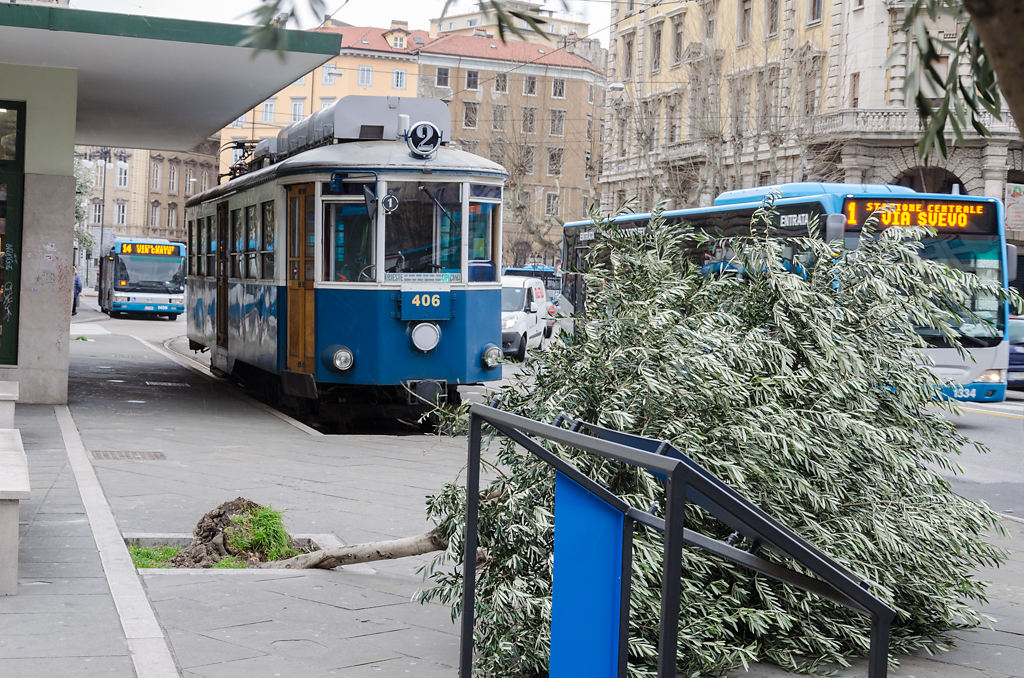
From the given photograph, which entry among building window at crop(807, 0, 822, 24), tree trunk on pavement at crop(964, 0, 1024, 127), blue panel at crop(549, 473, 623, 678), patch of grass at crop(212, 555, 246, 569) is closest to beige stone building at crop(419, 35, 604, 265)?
building window at crop(807, 0, 822, 24)

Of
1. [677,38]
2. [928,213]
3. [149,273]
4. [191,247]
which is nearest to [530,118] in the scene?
[677,38]

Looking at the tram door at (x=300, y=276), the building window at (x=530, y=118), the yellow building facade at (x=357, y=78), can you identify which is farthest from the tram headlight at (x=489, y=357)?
the yellow building facade at (x=357, y=78)

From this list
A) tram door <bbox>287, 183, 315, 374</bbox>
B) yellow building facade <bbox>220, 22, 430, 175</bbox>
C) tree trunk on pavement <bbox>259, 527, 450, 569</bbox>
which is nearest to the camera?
tree trunk on pavement <bbox>259, 527, 450, 569</bbox>

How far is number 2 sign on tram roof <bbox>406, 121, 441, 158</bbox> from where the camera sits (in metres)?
13.8

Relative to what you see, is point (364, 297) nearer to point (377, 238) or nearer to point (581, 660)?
point (377, 238)

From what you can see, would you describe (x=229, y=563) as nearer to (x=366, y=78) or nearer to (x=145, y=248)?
(x=145, y=248)

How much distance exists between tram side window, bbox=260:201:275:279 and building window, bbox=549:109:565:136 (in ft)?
241

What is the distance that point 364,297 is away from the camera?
13727 millimetres

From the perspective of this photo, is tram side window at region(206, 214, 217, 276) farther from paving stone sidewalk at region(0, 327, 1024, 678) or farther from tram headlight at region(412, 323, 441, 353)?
tram headlight at region(412, 323, 441, 353)

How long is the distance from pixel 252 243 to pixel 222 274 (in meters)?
2.44

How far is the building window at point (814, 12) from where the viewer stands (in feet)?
146

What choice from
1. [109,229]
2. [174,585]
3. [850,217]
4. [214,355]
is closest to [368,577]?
[174,585]

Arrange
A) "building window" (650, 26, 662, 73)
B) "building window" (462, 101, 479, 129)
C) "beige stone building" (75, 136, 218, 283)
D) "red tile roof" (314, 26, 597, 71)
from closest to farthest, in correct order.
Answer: "building window" (650, 26, 662, 73) < "red tile roof" (314, 26, 597, 71) < "building window" (462, 101, 479, 129) < "beige stone building" (75, 136, 218, 283)

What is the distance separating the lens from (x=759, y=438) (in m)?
5.17
